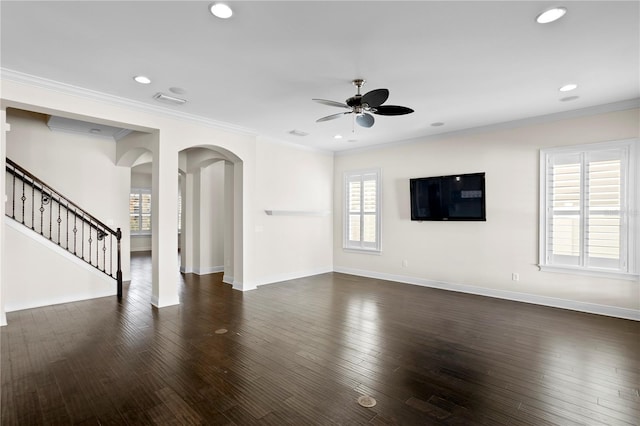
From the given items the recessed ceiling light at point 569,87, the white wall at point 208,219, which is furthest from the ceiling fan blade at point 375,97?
the white wall at point 208,219

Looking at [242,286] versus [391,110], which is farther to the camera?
[242,286]

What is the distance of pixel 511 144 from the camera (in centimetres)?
534

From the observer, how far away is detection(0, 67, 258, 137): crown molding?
139 inches

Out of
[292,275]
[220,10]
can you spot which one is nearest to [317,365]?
[220,10]

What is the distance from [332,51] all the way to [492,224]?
4226mm

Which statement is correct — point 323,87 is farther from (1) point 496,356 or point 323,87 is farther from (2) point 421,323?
(1) point 496,356

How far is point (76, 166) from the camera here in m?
5.79

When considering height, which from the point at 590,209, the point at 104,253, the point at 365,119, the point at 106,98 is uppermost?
the point at 106,98

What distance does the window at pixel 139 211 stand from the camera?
39.4 ft

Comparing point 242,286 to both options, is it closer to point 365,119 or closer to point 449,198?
point 365,119

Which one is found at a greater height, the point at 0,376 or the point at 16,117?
the point at 16,117

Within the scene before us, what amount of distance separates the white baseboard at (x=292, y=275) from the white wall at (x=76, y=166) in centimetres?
288

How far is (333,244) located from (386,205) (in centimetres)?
179

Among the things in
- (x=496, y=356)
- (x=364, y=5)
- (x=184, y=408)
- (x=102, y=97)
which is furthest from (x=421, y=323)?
(x=102, y=97)
